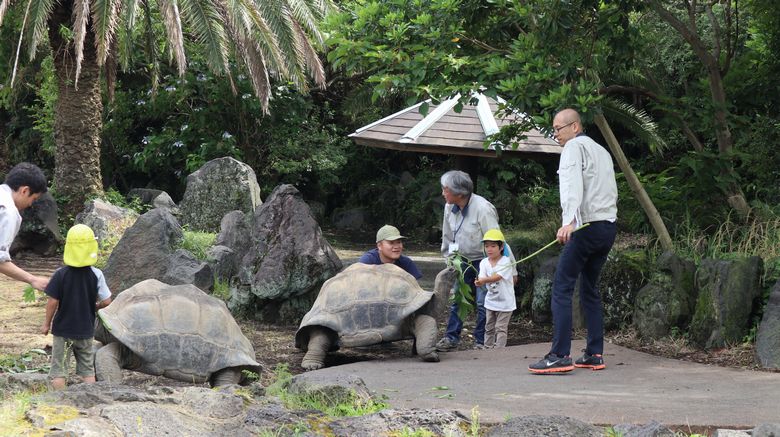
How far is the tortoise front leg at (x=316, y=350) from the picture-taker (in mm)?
8070

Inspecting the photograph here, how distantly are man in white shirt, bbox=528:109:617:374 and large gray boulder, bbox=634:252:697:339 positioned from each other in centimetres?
171

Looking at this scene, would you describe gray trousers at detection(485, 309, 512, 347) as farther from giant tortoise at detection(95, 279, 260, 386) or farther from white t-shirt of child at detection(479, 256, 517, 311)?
giant tortoise at detection(95, 279, 260, 386)

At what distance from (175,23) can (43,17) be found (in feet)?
7.41

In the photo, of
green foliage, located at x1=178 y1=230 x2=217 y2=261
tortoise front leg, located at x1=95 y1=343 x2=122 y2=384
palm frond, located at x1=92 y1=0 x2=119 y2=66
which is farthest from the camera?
palm frond, located at x1=92 y1=0 x2=119 y2=66

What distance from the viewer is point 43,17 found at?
15.3 metres

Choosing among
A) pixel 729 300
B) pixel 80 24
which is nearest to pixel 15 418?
pixel 729 300

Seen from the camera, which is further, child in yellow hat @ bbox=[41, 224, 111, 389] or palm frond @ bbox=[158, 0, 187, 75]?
palm frond @ bbox=[158, 0, 187, 75]

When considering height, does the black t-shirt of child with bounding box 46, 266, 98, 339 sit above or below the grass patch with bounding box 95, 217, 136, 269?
below

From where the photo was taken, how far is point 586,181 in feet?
23.7

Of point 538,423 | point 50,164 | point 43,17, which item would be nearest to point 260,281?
point 538,423

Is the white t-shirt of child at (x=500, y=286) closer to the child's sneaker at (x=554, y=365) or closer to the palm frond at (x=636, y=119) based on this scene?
the child's sneaker at (x=554, y=365)

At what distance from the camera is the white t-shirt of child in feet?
28.8

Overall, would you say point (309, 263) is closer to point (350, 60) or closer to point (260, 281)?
point (260, 281)

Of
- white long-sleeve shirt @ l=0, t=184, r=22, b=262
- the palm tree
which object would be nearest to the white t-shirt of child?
white long-sleeve shirt @ l=0, t=184, r=22, b=262
